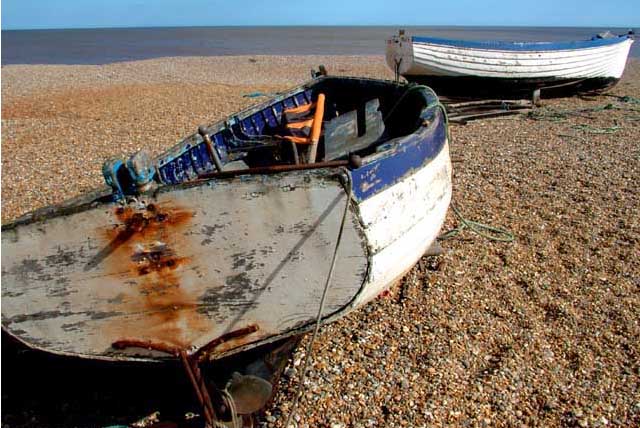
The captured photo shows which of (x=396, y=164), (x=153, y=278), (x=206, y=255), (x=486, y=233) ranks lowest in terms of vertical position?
(x=486, y=233)

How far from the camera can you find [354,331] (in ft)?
13.4

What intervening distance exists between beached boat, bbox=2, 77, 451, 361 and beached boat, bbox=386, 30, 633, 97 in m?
9.63

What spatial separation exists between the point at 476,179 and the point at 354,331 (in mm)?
4402

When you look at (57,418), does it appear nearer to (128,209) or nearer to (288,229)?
(128,209)

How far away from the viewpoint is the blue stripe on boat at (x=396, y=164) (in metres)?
2.92

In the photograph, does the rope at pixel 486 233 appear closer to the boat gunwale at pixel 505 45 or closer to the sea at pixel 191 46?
the boat gunwale at pixel 505 45

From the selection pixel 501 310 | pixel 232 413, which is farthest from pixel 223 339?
pixel 501 310

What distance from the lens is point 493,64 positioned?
42.2 ft

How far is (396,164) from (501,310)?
6.28 ft

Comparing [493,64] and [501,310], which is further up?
[493,64]

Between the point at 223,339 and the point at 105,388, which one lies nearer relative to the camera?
the point at 223,339

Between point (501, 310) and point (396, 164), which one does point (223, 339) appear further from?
point (501, 310)

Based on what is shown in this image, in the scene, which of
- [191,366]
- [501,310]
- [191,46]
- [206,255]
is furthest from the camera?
[191,46]

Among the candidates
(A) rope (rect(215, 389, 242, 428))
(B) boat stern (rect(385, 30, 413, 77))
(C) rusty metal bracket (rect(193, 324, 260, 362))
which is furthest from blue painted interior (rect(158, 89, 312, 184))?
(B) boat stern (rect(385, 30, 413, 77))
